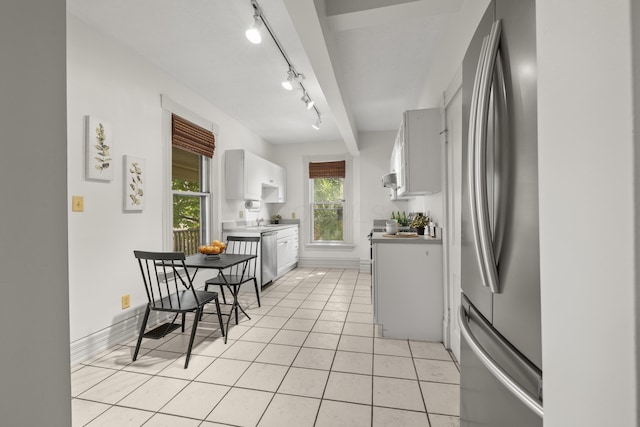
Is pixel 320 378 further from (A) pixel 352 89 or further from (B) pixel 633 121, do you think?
(A) pixel 352 89

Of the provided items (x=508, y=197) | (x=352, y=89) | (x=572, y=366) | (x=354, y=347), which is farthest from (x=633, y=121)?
(x=352, y=89)

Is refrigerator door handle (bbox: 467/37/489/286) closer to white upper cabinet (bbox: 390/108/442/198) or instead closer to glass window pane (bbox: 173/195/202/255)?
white upper cabinet (bbox: 390/108/442/198)

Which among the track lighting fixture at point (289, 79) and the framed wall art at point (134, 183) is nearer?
the framed wall art at point (134, 183)

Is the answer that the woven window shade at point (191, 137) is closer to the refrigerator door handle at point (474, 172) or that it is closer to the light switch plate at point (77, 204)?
the light switch plate at point (77, 204)

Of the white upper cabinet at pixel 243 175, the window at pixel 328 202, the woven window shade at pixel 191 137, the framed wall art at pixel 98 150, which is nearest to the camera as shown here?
the framed wall art at pixel 98 150

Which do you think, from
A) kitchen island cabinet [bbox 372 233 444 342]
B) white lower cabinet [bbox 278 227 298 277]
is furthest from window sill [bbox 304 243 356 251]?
kitchen island cabinet [bbox 372 233 444 342]

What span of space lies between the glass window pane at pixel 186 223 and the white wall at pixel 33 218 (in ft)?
10.5

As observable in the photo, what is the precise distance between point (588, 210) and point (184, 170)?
152 inches

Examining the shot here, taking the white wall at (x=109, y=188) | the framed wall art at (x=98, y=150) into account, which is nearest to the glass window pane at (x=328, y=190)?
the white wall at (x=109, y=188)

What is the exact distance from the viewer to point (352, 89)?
141 inches

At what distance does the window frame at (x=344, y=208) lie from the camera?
5887 mm

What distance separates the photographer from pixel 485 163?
2.45ft

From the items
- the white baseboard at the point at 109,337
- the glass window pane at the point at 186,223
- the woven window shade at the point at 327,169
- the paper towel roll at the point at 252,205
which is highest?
the woven window shade at the point at 327,169

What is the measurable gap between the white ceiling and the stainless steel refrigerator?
129 centimetres
